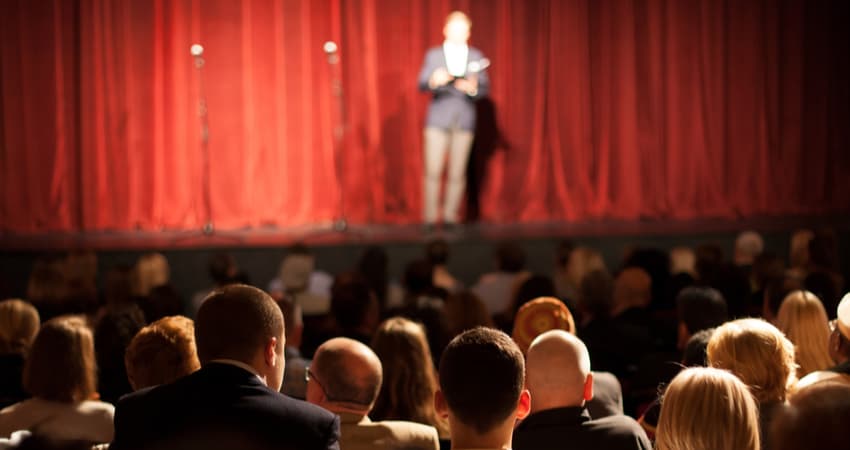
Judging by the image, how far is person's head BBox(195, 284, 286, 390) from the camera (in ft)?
7.17

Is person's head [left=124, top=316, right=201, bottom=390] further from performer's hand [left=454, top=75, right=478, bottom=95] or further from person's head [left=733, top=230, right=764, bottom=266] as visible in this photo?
performer's hand [left=454, top=75, right=478, bottom=95]

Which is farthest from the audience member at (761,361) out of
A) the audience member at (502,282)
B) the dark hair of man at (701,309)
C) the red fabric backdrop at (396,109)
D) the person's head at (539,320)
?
the red fabric backdrop at (396,109)

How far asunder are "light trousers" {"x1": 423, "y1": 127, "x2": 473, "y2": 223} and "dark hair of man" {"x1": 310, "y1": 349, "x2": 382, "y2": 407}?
6.02 metres

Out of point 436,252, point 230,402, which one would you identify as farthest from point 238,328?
point 436,252

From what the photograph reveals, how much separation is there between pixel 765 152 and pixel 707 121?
585 millimetres

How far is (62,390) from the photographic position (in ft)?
9.81

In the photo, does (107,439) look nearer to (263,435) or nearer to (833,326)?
(263,435)

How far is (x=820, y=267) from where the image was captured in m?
5.91

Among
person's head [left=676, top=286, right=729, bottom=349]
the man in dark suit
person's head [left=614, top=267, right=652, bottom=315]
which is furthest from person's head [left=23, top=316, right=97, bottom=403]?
person's head [left=614, top=267, right=652, bottom=315]

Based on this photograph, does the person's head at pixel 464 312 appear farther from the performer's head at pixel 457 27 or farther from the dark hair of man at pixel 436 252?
the performer's head at pixel 457 27

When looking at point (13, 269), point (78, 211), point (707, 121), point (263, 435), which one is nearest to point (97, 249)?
point (13, 269)

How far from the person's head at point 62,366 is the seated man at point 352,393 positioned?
27.4 inches

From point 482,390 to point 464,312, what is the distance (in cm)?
211

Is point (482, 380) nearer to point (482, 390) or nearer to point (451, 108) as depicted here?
point (482, 390)
